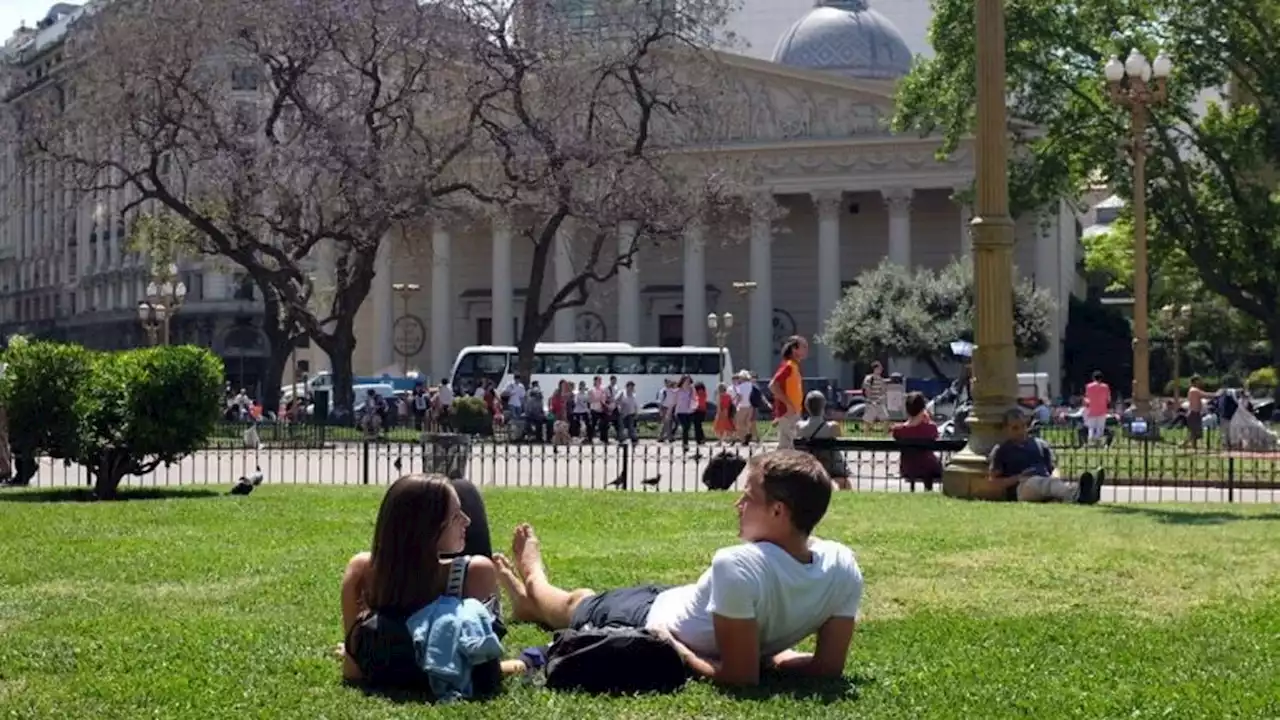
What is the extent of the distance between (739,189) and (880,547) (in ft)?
103

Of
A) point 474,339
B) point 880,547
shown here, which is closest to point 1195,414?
point 880,547

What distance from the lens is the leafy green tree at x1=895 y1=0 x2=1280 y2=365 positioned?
A: 130 feet

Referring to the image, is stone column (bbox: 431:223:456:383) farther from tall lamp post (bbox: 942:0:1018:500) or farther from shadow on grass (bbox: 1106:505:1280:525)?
shadow on grass (bbox: 1106:505:1280:525)

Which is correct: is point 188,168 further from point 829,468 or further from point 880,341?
point 880,341

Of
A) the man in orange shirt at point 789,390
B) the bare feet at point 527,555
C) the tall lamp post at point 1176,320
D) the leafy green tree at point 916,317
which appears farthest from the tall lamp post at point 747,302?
the bare feet at point 527,555

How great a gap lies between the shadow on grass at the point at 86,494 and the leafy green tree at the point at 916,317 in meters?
43.9

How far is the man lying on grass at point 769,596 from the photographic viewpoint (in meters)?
6.62

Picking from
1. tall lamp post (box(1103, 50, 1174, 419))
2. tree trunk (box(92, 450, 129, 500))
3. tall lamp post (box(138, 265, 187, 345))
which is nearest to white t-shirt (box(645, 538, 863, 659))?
tree trunk (box(92, 450, 129, 500))

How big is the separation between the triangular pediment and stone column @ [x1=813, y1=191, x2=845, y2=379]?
259 cm

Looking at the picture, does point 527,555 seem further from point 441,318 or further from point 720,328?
point 441,318

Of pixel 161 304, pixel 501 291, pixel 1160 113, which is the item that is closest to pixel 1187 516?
pixel 1160 113

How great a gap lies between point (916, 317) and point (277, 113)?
3002 cm

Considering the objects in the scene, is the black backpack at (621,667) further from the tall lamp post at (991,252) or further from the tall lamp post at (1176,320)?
the tall lamp post at (1176,320)

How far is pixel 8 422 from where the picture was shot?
64.3ft
